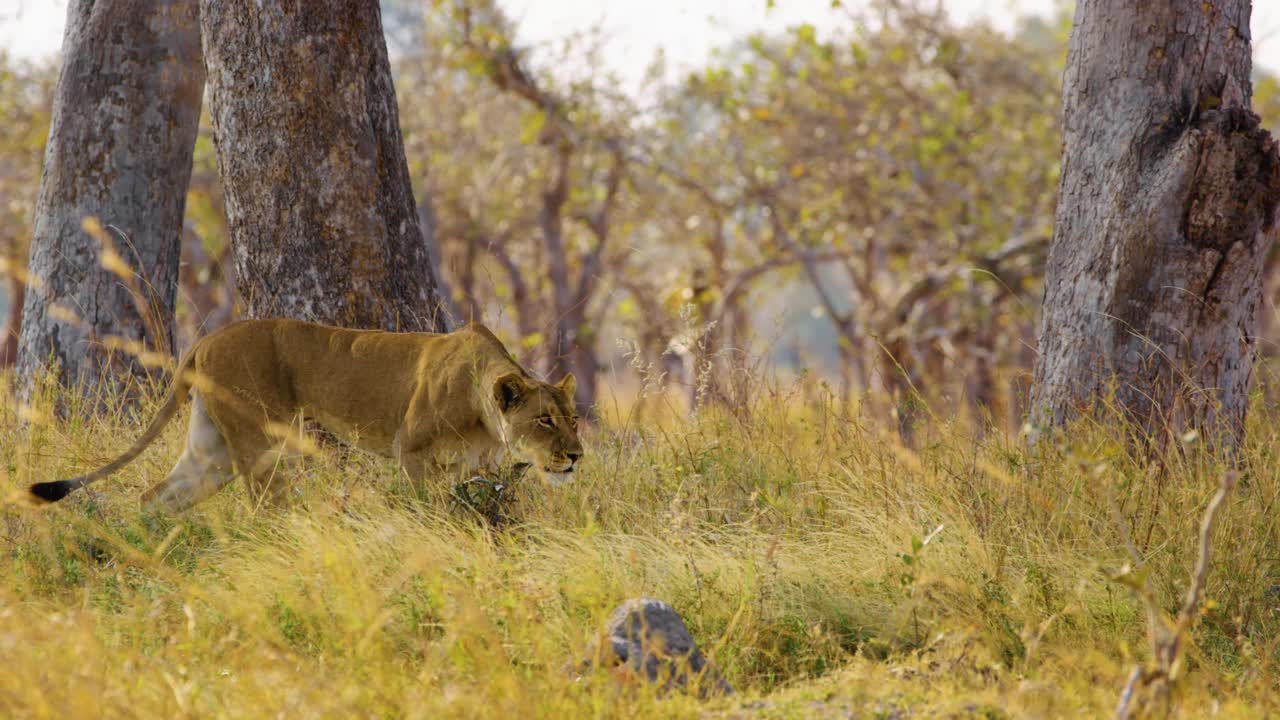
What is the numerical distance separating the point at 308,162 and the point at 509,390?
1.87 meters

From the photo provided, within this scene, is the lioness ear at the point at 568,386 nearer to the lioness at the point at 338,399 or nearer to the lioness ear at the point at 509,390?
the lioness at the point at 338,399

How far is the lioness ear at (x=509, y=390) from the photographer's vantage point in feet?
16.2

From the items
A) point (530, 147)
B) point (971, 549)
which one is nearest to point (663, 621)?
point (971, 549)

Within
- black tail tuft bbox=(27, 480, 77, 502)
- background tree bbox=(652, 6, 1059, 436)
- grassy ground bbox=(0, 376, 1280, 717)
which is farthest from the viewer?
background tree bbox=(652, 6, 1059, 436)

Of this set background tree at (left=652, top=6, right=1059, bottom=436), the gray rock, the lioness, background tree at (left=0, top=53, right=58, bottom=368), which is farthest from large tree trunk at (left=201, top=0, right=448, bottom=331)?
background tree at (left=0, top=53, right=58, bottom=368)

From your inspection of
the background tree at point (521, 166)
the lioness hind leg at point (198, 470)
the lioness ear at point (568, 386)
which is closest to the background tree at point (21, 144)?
the background tree at point (521, 166)

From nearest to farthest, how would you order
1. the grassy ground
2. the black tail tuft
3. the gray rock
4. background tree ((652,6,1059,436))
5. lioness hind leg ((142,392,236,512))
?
the grassy ground < the gray rock < the black tail tuft < lioness hind leg ((142,392,236,512)) < background tree ((652,6,1059,436))

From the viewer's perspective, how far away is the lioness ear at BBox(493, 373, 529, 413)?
4.94 meters

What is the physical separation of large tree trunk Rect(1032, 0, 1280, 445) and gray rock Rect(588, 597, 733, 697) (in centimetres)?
227

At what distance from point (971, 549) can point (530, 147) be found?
1641 cm

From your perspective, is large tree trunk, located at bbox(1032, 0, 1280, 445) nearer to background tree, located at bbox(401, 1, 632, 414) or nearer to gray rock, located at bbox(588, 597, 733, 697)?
gray rock, located at bbox(588, 597, 733, 697)

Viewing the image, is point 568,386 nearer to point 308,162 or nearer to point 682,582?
point 682,582

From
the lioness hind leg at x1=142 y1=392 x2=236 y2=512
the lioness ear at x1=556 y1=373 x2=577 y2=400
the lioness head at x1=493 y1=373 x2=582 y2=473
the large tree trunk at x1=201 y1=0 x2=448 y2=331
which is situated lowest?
the lioness hind leg at x1=142 y1=392 x2=236 y2=512

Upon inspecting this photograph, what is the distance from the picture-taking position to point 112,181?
24.9 feet
